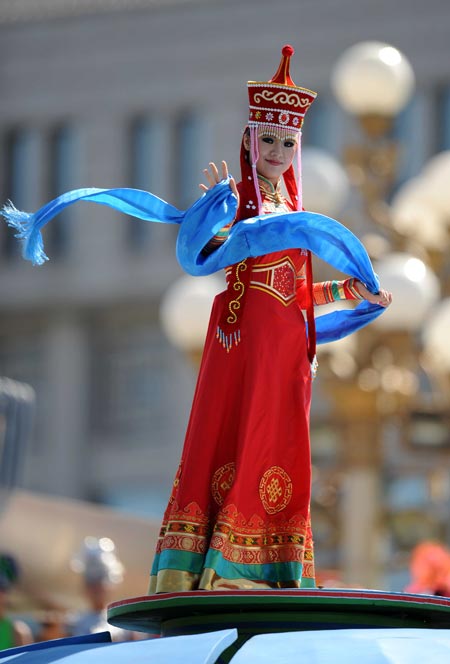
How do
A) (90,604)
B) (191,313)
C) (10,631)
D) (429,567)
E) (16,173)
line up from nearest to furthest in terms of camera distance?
(10,631), (90,604), (429,567), (191,313), (16,173)

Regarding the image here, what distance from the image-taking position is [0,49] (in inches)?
1122

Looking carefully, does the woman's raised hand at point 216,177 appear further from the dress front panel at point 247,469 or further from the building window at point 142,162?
the building window at point 142,162

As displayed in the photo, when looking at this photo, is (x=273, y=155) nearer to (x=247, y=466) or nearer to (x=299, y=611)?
(x=247, y=466)

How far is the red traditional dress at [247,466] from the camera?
12.0 feet

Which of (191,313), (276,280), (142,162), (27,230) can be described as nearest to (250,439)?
(276,280)

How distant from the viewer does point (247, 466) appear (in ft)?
12.1

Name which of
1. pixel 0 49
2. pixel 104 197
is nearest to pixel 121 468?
pixel 0 49

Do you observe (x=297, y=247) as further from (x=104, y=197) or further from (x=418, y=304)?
(x=418, y=304)

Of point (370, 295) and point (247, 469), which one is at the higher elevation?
point (370, 295)

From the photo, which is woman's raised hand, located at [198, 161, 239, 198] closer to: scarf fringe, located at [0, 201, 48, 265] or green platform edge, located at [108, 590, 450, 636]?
scarf fringe, located at [0, 201, 48, 265]

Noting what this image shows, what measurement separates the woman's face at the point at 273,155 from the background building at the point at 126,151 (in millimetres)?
21736

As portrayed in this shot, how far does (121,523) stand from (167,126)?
18730 millimetres

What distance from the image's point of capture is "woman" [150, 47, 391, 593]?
3658 millimetres

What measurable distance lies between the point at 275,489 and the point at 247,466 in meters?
0.09
